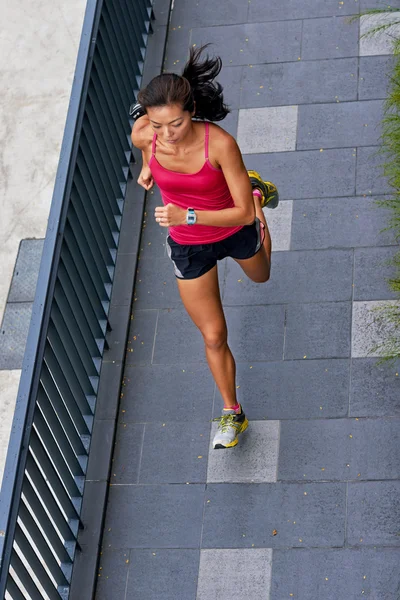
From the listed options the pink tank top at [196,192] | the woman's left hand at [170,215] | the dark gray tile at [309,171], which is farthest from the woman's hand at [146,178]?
the dark gray tile at [309,171]

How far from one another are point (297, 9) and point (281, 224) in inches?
81.9

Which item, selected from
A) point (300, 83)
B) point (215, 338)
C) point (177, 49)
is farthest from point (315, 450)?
point (177, 49)

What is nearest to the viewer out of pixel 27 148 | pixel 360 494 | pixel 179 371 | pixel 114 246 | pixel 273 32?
pixel 360 494

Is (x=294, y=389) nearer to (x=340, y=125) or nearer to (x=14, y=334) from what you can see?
(x=340, y=125)

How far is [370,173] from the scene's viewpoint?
6.47 m

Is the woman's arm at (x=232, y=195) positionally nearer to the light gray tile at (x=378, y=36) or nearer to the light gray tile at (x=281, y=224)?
the light gray tile at (x=281, y=224)

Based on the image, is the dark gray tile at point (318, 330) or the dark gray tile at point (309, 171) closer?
the dark gray tile at point (318, 330)

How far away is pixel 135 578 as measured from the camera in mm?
5215

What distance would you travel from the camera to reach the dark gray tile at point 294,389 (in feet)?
18.2

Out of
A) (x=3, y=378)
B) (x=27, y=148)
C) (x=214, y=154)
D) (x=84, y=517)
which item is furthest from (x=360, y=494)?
(x=27, y=148)

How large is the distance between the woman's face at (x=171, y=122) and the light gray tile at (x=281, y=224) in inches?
73.2

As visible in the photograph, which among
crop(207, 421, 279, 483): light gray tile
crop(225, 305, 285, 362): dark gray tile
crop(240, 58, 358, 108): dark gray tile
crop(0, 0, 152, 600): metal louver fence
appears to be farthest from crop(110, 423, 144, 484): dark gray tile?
crop(240, 58, 358, 108): dark gray tile

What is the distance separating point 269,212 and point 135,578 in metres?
2.40

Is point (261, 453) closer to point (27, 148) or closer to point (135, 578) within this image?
point (135, 578)
